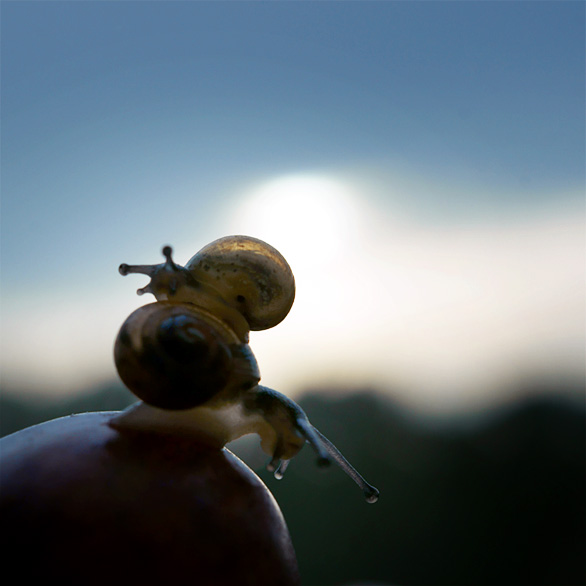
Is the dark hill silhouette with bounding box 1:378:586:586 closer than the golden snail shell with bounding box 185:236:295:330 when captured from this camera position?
No

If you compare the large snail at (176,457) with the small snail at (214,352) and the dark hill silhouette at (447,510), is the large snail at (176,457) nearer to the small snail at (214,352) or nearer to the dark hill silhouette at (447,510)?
the small snail at (214,352)

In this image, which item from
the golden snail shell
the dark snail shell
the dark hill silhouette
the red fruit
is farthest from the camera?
the dark hill silhouette

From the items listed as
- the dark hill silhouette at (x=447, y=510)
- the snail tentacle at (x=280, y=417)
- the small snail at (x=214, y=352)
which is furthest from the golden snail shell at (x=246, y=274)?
the dark hill silhouette at (x=447, y=510)

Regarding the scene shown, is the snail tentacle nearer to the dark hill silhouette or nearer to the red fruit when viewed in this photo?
the red fruit

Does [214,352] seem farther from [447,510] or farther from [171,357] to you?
[447,510]

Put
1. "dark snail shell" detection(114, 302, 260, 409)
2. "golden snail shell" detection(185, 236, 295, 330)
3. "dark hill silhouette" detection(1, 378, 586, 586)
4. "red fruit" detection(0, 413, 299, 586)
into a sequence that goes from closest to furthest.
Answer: "red fruit" detection(0, 413, 299, 586) < "dark snail shell" detection(114, 302, 260, 409) < "golden snail shell" detection(185, 236, 295, 330) < "dark hill silhouette" detection(1, 378, 586, 586)

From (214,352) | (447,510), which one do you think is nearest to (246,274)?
(214,352)

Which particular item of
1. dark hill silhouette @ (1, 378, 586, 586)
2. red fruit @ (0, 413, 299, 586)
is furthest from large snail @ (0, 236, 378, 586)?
dark hill silhouette @ (1, 378, 586, 586)

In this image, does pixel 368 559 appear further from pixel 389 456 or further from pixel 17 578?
pixel 17 578
